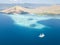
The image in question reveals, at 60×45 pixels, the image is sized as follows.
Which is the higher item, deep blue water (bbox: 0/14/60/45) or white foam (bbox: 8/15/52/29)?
white foam (bbox: 8/15/52/29)

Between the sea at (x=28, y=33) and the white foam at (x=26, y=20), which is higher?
the white foam at (x=26, y=20)

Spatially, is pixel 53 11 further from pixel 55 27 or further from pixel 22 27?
pixel 22 27

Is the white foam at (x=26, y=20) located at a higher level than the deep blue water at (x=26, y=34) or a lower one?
A: higher

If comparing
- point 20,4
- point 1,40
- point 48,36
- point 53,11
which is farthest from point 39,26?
point 1,40

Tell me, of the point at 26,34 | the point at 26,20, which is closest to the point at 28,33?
the point at 26,34

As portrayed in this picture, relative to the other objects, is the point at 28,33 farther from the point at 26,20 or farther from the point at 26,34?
the point at 26,20
